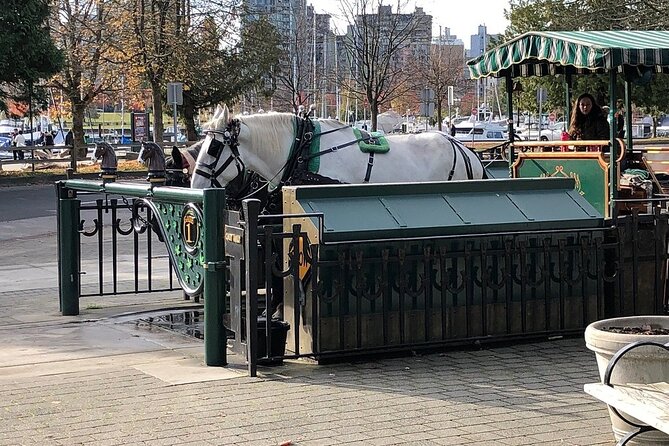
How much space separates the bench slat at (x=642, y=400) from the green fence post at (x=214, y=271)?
3558 mm

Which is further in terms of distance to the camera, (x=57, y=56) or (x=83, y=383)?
(x=57, y=56)

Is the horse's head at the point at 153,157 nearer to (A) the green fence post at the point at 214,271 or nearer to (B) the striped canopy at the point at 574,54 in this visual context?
(B) the striped canopy at the point at 574,54

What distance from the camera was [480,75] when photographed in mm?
13664

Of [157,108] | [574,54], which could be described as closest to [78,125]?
[157,108]

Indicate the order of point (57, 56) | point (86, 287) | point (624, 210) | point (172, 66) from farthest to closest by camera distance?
point (172, 66), point (57, 56), point (86, 287), point (624, 210)

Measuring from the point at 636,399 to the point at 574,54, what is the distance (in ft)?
23.2

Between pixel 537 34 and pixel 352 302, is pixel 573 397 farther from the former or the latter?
pixel 537 34

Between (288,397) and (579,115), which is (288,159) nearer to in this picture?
(288,397)

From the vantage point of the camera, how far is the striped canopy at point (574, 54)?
1146 cm

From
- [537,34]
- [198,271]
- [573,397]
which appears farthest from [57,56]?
[573,397]

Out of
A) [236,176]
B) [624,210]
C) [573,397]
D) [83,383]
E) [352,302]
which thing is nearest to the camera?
[573,397]

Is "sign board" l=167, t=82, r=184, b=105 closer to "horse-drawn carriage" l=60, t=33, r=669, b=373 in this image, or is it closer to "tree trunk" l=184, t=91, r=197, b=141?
"tree trunk" l=184, t=91, r=197, b=141

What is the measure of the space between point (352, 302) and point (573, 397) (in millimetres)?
2036

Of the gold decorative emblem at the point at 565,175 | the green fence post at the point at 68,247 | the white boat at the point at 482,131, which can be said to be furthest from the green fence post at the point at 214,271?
the white boat at the point at 482,131
